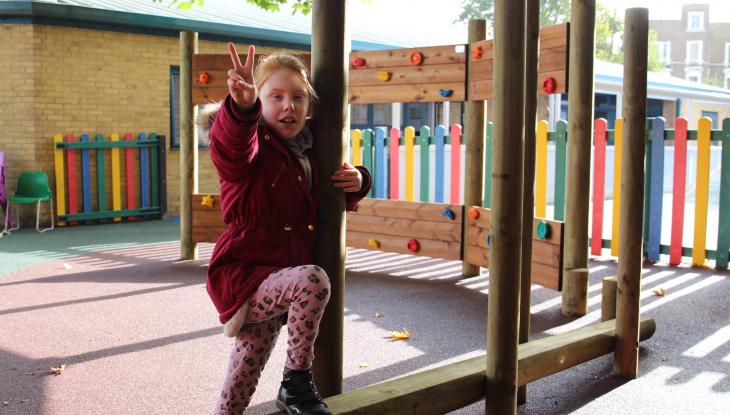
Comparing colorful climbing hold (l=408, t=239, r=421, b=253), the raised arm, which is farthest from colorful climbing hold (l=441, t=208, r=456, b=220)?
the raised arm

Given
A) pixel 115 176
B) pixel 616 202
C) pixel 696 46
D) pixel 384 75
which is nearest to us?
pixel 384 75

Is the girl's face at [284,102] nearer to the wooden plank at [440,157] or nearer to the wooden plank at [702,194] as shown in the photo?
the wooden plank at [702,194]

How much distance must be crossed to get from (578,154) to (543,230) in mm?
655

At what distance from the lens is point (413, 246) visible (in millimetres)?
7340

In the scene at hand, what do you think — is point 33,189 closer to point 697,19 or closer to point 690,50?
point 690,50

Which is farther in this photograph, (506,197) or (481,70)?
(481,70)

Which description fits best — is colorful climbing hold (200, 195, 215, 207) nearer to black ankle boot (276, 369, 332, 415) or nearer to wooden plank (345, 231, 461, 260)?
wooden plank (345, 231, 461, 260)

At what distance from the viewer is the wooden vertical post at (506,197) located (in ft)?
9.79

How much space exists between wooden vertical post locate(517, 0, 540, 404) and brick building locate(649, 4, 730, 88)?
71449mm

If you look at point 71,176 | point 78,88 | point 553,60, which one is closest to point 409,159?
point 553,60

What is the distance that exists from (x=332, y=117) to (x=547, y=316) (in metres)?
3.43

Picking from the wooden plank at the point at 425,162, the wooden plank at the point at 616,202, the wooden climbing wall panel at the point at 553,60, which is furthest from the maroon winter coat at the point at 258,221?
the wooden plank at the point at 425,162

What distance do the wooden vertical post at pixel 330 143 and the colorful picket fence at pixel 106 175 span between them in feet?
32.0

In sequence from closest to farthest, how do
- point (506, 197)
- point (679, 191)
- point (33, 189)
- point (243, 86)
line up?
1. point (243, 86)
2. point (506, 197)
3. point (679, 191)
4. point (33, 189)
